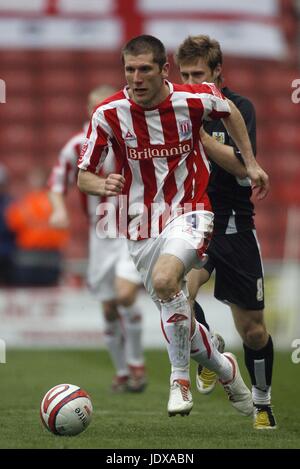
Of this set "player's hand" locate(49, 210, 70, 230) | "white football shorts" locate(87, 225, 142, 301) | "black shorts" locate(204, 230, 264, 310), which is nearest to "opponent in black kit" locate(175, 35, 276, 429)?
"black shorts" locate(204, 230, 264, 310)

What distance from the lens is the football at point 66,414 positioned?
6.11 m

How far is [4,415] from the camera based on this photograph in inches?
286

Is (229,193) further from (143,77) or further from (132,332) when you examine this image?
(132,332)

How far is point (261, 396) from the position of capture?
6801 mm

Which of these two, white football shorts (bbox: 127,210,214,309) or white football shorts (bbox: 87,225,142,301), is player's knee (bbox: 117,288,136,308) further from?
white football shorts (bbox: 127,210,214,309)

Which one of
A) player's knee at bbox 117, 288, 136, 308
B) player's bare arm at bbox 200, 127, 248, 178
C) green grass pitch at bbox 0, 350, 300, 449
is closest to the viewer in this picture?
green grass pitch at bbox 0, 350, 300, 449

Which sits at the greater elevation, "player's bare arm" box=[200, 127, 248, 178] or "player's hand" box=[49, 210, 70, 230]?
"player's bare arm" box=[200, 127, 248, 178]

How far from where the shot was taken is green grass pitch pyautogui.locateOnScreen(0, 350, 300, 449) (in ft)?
19.4

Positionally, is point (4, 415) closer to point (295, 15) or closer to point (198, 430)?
point (198, 430)

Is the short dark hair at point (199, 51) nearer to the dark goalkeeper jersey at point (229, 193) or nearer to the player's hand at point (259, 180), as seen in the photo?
the dark goalkeeper jersey at point (229, 193)

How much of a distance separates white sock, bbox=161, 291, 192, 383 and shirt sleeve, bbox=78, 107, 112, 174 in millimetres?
903

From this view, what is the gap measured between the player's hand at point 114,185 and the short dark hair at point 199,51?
3.57 feet

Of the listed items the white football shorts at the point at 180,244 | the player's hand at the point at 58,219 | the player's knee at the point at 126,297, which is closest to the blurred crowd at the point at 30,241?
the player's knee at the point at 126,297

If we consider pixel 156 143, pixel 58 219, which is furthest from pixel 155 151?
pixel 58 219
